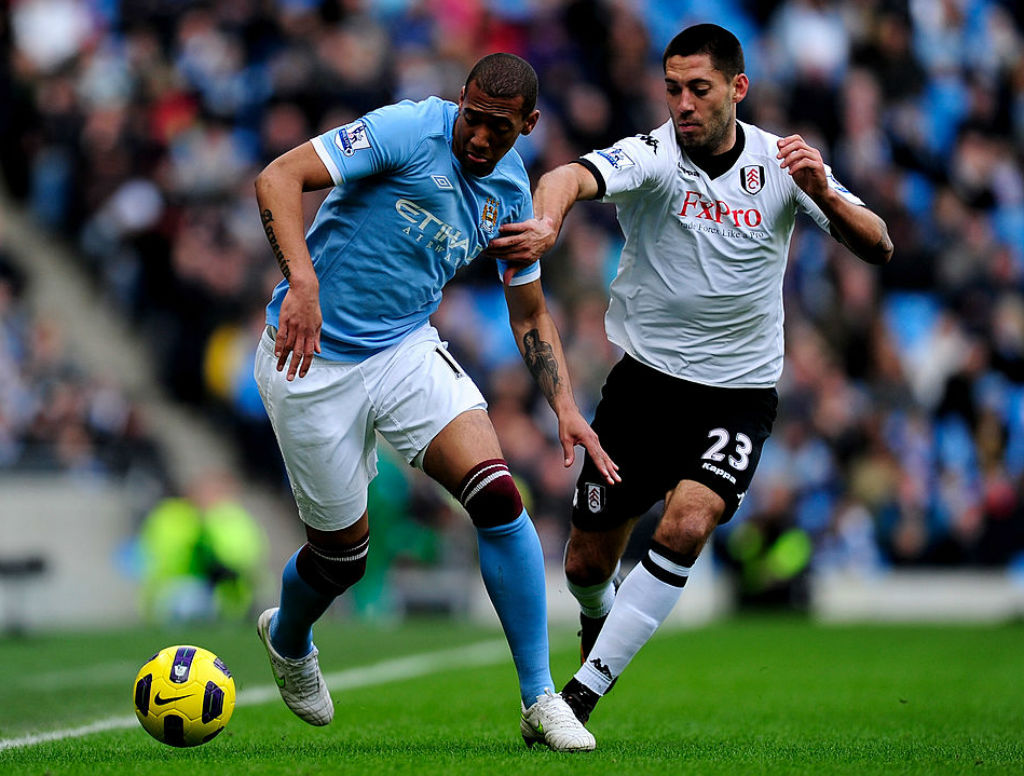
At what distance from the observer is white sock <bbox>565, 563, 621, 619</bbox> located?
7.50m

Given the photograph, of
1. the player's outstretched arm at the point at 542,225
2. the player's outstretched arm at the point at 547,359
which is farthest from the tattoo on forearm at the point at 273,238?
the player's outstretched arm at the point at 547,359

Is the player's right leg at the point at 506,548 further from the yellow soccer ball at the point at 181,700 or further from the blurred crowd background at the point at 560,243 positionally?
the blurred crowd background at the point at 560,243

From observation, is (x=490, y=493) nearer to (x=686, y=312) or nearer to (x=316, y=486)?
(x=316, y=486)

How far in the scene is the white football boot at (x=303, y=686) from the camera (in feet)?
23.0

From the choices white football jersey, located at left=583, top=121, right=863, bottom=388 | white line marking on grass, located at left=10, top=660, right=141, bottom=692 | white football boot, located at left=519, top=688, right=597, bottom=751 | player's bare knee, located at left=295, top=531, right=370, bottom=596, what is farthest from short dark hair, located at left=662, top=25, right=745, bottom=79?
white line marking on grass, located at left=10, top=660, right=141, bottom=692

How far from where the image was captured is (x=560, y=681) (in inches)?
394

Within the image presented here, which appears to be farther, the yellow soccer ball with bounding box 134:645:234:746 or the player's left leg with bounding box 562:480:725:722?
the player's left leg with bounding box 562:480:725:722

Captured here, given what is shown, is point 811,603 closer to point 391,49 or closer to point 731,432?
point 391,49

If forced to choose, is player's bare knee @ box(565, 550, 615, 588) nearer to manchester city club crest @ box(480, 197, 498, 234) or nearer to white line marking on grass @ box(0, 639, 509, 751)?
manchester city club crest @ box(480, 197, 498, 234)

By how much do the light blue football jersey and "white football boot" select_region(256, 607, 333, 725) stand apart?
4.62 ft

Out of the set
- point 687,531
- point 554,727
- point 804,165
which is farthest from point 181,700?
point 804,165

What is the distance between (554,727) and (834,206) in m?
2.30

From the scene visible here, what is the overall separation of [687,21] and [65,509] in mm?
10265

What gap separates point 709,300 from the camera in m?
7.04
